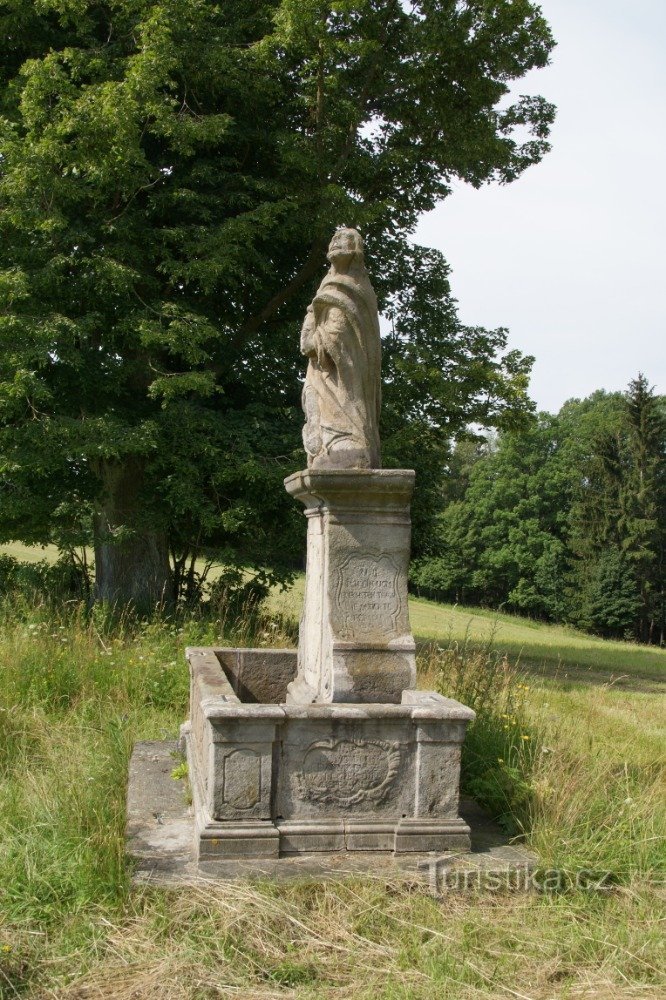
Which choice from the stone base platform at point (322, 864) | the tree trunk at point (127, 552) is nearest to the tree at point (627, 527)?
the tree trunk at point (127, 552)

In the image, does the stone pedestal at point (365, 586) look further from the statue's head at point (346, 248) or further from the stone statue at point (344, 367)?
the statue's head at point (346, 248)

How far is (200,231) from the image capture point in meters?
9.98

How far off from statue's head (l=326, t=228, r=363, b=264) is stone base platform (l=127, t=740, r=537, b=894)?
336 centimetres

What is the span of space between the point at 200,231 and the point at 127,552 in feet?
13.1

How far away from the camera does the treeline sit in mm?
39000

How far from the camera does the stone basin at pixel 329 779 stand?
160 inches

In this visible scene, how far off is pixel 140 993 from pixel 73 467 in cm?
796

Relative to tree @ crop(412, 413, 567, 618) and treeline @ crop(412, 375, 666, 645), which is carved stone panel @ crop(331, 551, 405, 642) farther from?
tree @ crop(412, 413, 567, 618)

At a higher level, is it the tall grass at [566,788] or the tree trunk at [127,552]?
the tree trunk at [127,552]

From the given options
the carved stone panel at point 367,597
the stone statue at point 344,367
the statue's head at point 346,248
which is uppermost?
the statue's head at point 346,248

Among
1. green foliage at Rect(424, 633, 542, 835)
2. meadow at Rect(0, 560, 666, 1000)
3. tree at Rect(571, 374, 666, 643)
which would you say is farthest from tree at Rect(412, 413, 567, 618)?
meadow at Rect(0, 560, 666, 1000)

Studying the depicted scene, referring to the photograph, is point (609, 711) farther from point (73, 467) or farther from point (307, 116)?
point (307, 116)

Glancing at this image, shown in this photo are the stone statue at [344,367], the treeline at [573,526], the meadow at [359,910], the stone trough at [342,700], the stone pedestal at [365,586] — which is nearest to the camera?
the meadow at [359,910]

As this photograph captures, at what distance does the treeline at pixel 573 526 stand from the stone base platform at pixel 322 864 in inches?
1389
